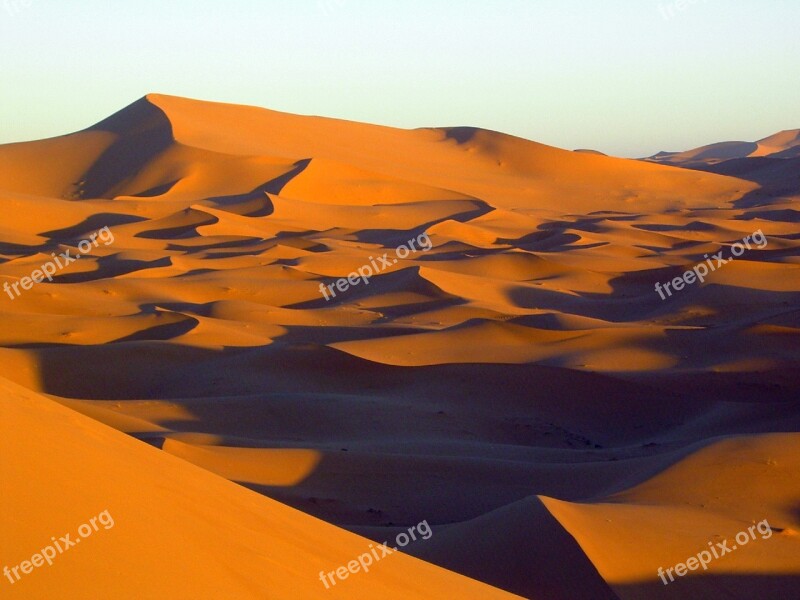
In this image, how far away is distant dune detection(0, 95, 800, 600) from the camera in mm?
3246

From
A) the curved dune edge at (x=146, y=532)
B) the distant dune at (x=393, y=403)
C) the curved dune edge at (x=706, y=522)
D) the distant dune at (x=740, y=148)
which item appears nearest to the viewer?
the curved dune edge at (x=146, y=532)

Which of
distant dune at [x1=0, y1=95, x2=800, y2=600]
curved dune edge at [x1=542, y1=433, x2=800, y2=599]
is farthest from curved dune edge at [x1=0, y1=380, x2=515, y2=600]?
curved dune edge at [x1=542, y1=433, x2=800, y2=599]

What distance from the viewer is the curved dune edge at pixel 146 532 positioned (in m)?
2.62

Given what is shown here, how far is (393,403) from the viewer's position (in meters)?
9.23

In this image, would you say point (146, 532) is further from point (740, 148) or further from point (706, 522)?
point (740, 148)

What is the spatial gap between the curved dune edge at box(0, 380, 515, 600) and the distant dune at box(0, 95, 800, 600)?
0.01 meters

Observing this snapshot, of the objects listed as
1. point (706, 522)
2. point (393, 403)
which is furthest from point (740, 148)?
point (706, 522)

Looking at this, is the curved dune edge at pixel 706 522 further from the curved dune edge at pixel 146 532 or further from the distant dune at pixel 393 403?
the curved dune edge at pixel 146 532

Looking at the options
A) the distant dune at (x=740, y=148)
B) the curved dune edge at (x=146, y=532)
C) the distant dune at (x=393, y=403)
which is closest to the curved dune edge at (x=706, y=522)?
the distant dune at (x=393, y=403)

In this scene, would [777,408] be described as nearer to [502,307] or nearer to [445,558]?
[445,558]

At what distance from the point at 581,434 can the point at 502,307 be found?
531 centimetres

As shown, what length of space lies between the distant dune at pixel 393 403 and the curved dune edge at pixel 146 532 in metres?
0.01

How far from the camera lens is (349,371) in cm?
1041

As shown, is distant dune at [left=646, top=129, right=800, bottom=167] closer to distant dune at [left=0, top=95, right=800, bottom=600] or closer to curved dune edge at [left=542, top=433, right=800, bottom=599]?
distant dune at [left=0, top=95, right=800, bottom=600]
